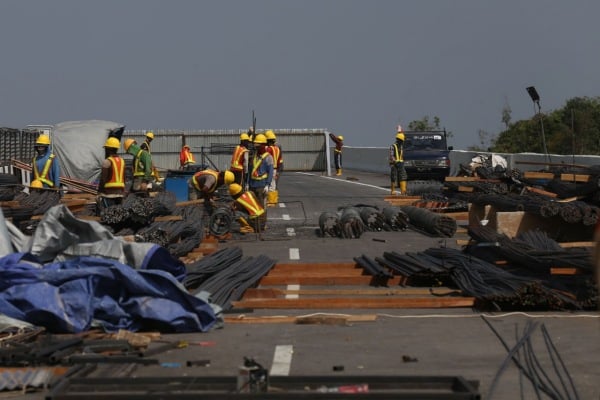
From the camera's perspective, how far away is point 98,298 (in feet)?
34.2

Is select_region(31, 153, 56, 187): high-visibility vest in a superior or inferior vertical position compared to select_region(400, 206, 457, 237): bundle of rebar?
superior

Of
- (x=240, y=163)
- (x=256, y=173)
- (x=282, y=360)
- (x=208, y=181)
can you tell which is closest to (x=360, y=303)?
(x=282, y=360)

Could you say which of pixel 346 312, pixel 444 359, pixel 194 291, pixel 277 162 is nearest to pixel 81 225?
pixel 194 291

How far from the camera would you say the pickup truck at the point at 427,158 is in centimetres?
4131

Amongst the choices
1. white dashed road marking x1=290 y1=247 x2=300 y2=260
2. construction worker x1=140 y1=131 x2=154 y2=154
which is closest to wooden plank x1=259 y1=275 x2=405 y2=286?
white dashed road marking x1=290 y1=247 x2=300 y2=260

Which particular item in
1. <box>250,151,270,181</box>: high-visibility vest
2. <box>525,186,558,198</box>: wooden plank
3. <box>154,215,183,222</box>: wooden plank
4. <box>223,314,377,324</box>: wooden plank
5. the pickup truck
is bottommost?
the pickup truck

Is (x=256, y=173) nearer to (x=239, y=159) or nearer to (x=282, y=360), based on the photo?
(x=239, y=159)

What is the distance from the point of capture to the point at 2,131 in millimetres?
29594

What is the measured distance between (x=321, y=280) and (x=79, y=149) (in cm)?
2533

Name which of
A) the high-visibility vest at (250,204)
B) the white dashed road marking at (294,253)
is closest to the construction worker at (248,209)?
the high-visibility vest at (250,204)

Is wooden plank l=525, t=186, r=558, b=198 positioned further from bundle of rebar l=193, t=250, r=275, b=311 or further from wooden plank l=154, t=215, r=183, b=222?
bundle of rebar l=193, t=250, r=275, b=311

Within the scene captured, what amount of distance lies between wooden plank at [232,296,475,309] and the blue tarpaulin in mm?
1762

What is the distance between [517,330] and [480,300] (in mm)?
1491

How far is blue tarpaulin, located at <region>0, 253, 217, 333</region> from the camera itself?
1009 cm
